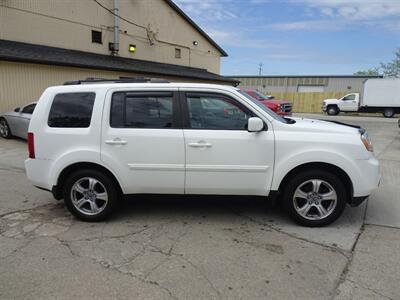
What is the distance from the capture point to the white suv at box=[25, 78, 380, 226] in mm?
4203

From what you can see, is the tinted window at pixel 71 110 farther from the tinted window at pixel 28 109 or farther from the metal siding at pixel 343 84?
the metal siding at pixel 343 84

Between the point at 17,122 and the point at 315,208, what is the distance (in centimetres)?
997

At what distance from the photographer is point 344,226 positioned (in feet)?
14.6

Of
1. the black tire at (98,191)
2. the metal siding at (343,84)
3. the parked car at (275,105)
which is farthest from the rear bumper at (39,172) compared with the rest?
the metal siding at (343,84)

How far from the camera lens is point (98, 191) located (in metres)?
4.53

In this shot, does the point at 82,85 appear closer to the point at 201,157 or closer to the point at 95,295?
the point at 201,157

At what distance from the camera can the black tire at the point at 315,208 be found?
4.24 m

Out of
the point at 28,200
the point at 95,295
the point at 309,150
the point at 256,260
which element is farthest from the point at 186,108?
the point at 28,200

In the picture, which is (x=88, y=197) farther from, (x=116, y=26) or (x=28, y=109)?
(x=116, y=26)

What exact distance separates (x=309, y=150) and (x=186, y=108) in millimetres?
1590

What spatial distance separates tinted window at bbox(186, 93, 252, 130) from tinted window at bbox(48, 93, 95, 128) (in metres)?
1.30

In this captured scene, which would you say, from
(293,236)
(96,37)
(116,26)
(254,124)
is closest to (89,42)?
(96,37)

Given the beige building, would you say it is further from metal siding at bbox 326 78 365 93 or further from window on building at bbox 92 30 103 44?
metal siding at bbox 326 78 365 93

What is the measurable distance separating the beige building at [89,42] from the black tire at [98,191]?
34.0ft
